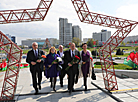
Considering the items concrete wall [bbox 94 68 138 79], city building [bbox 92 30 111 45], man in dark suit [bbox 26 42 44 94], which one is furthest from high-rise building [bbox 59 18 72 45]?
man in dark suit [bbox 26 42 44 94]

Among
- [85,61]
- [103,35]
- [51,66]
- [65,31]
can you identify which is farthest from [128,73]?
[103,35]

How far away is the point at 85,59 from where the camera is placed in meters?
4.84

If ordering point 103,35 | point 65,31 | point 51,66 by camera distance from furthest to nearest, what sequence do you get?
point 103,35 < point 65,31 < point 51,66

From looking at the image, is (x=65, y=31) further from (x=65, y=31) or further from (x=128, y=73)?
(x=128, y=73)

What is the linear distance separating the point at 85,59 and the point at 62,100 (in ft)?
6.02

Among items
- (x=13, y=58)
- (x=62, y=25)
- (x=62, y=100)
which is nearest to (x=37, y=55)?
(x=13, y=58)

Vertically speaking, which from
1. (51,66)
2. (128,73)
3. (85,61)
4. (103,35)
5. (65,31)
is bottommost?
(128,73)

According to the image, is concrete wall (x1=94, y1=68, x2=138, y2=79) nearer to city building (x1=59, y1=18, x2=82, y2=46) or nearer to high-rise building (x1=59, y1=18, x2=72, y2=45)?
city building (x1=59, y1=18, x2=82, y2=46)

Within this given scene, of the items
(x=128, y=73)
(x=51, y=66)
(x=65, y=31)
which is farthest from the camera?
(x=65, y=31)

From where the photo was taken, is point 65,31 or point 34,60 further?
point 65,31

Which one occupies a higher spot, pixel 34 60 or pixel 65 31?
pixel 65 31

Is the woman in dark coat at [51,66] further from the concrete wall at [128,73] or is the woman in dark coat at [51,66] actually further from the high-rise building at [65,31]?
the high-rise building at [65,31]

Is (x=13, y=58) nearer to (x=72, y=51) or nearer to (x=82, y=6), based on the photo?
(x=72, y=51)

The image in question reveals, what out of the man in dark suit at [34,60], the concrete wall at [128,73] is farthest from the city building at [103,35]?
the man in dark suit at [34,60]
